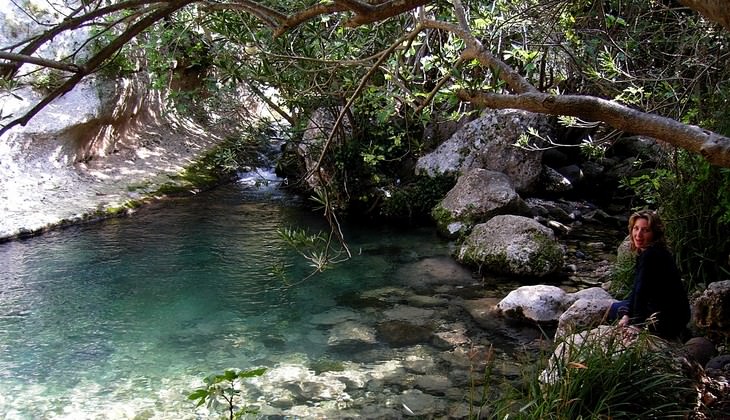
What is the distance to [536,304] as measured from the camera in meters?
7.41

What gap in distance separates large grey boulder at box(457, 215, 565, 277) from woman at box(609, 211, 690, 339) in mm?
3628

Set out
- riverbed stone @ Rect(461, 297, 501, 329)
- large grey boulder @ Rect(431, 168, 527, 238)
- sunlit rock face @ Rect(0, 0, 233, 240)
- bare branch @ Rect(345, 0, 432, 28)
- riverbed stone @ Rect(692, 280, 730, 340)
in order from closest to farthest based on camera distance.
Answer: bare branch @ Rect(345, 0, 432, 28), riverbed stone @ Rect(692, 280, 730, 340), riverbed stone @ Rect(461, 297, 501, 329), large grey boulder @ Rect(431, 168, 527, 238), sunlit rock face @ Rect(0, 0, 233, 240)

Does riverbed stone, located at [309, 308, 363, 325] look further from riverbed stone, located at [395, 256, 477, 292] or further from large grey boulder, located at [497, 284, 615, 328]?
large grey boulder, located at [497, 284, 615, 328]

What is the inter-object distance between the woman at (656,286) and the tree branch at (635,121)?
8.21ft

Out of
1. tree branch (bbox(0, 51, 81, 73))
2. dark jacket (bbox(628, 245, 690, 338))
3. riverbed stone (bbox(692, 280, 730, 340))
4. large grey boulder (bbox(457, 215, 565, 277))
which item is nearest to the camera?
tree branch (bbox(0, 51, 81, 73))

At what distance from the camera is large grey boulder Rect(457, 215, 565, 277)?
29.3ft

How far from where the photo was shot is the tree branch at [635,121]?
260 cm

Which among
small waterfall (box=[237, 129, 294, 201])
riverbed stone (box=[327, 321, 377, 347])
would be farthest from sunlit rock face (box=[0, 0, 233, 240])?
riverbed stone (box=[327, 321, 377, 347])

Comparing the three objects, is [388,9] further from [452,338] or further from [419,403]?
[452,338]

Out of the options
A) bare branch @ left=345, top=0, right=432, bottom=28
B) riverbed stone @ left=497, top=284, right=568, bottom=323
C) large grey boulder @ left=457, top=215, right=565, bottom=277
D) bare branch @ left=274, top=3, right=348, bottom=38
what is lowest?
riverbed stone @ left=497, top=284, right=568, bottom=323

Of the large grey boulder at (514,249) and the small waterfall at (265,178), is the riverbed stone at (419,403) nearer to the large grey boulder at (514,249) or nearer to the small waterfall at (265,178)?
the large grey boulder at (514,249)

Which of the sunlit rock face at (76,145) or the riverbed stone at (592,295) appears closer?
the riverbed stone at (592,295)

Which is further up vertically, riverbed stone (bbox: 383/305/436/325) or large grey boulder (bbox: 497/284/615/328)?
large grey boulder (bbox: 497/284/615/328)

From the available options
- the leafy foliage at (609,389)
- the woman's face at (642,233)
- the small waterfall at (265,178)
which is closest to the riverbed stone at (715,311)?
the woman's face at (642,233)
